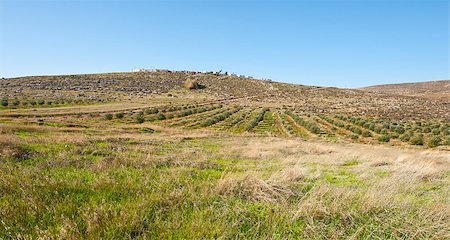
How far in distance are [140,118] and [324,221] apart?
47.8 metres

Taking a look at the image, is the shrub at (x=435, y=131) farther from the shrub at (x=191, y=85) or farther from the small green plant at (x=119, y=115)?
the shrub at (x=191, y=85)

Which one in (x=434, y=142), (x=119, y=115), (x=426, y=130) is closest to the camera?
(x=434, y=142)

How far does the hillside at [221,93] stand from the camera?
7669 centimetres

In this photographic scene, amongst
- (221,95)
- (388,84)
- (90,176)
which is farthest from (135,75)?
(388,84)

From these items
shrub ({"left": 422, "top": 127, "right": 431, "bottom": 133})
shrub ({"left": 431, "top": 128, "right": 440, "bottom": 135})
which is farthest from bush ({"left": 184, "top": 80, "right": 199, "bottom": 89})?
shrub ({"left": 431, "top": 128, "right": 440, "bottom": 135})

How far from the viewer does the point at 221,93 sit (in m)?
108

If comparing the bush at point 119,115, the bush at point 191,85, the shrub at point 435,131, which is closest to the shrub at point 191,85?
the bush at point 191,85

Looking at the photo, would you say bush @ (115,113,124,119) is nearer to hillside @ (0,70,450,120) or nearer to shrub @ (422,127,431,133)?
hillside @ (0,70,450,120)

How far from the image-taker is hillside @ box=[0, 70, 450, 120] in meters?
76.7

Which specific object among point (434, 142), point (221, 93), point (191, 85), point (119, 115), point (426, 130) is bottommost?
point (434, 142)

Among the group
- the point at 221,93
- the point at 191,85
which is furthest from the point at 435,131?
the point at 191,85

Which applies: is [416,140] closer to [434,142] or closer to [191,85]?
[434,142]

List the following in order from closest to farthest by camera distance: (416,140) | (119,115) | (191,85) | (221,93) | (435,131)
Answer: (416,140) < (435,131) < (119,115) < (221,93) < (191,85)

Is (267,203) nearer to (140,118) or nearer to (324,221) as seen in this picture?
(324,221)
